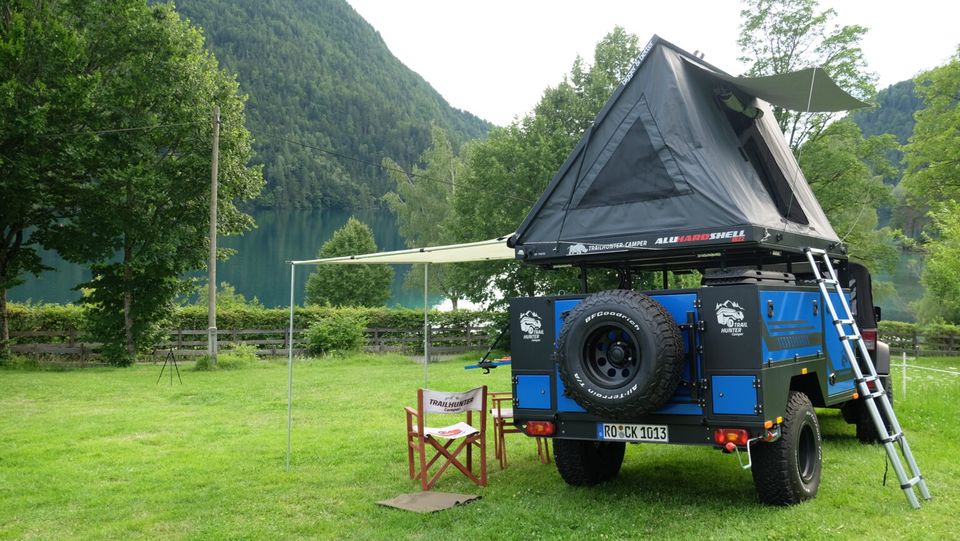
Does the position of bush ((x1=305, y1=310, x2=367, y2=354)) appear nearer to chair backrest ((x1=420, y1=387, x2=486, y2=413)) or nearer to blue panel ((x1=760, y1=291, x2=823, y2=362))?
chair backrest ((x1=420, y1=387, x2=486, y2=413))

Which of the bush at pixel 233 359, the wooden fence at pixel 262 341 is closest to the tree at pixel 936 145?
the wooden fence at pixel 262 341

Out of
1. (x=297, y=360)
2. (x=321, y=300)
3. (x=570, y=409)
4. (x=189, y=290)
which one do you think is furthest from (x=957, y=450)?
(x=321, y=300)

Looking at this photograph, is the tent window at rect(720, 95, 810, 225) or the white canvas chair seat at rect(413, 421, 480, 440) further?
the tent window at rect(720, 95, 810, 225)

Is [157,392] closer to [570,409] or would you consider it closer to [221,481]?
[221,481]

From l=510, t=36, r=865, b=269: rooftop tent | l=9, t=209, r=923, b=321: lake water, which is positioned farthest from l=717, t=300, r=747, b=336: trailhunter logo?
l=9, t=209, r=923, b=321: lake water

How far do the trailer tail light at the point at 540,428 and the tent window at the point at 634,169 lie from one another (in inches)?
83.6

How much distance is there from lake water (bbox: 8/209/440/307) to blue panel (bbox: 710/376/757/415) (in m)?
64.1

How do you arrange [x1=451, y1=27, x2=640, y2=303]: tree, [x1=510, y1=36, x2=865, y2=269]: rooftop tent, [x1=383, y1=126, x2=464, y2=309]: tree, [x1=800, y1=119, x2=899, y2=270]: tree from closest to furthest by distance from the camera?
[x1=510, y1=36, x2=865, y2=269]: rooftop tent, [x1=800, y1=119, x2=899, y2=270]: tree, [x1=451, y1=27, x2=640, y2=303]: tree, [x1=383, y1=126, x2=464, y2=309]: tree

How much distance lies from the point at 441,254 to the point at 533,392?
347cm

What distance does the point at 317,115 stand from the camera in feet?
520

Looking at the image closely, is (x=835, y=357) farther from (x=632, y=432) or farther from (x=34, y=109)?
(x=34, y=109)

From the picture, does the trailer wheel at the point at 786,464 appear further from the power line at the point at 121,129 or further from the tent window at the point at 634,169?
Result: the power line at the point at 121,129

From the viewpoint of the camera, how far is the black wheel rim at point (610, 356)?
5.71 metres

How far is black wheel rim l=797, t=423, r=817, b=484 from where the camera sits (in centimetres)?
620
